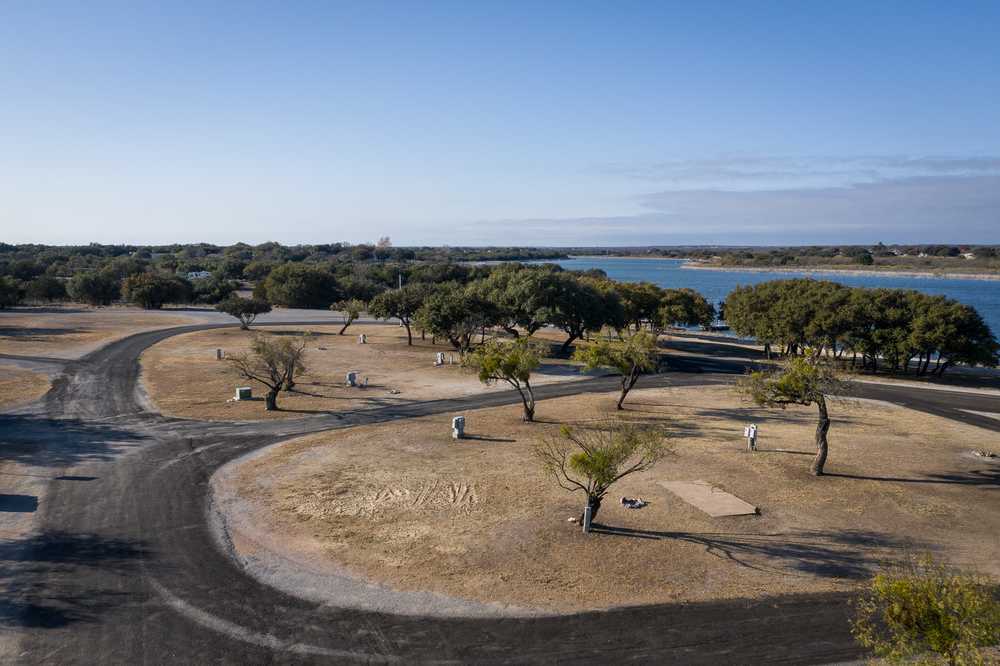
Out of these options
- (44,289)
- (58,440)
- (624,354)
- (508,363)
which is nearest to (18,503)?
(58,440)

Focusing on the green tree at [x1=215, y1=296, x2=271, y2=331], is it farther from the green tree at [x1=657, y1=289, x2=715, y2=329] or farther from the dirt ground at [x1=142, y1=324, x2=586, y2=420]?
the green tree at [x1=657, y1=289, x2=715, y2=329]

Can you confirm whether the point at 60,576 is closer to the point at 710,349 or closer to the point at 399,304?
the point at 399,304

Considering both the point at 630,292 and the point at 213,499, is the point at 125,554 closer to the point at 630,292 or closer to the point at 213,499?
the point at 213,499

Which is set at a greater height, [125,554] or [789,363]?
[789,363]

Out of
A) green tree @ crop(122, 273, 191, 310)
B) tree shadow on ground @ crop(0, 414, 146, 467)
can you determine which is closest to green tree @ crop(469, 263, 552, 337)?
tree shadow on ground @ crop(0, 414, 146, 467)

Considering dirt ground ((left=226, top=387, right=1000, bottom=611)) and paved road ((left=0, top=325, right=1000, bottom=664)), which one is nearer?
paved road ((left=0, top=325, right=1000, bottom=664))

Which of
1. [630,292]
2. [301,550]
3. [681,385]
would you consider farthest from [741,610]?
[630,292]
